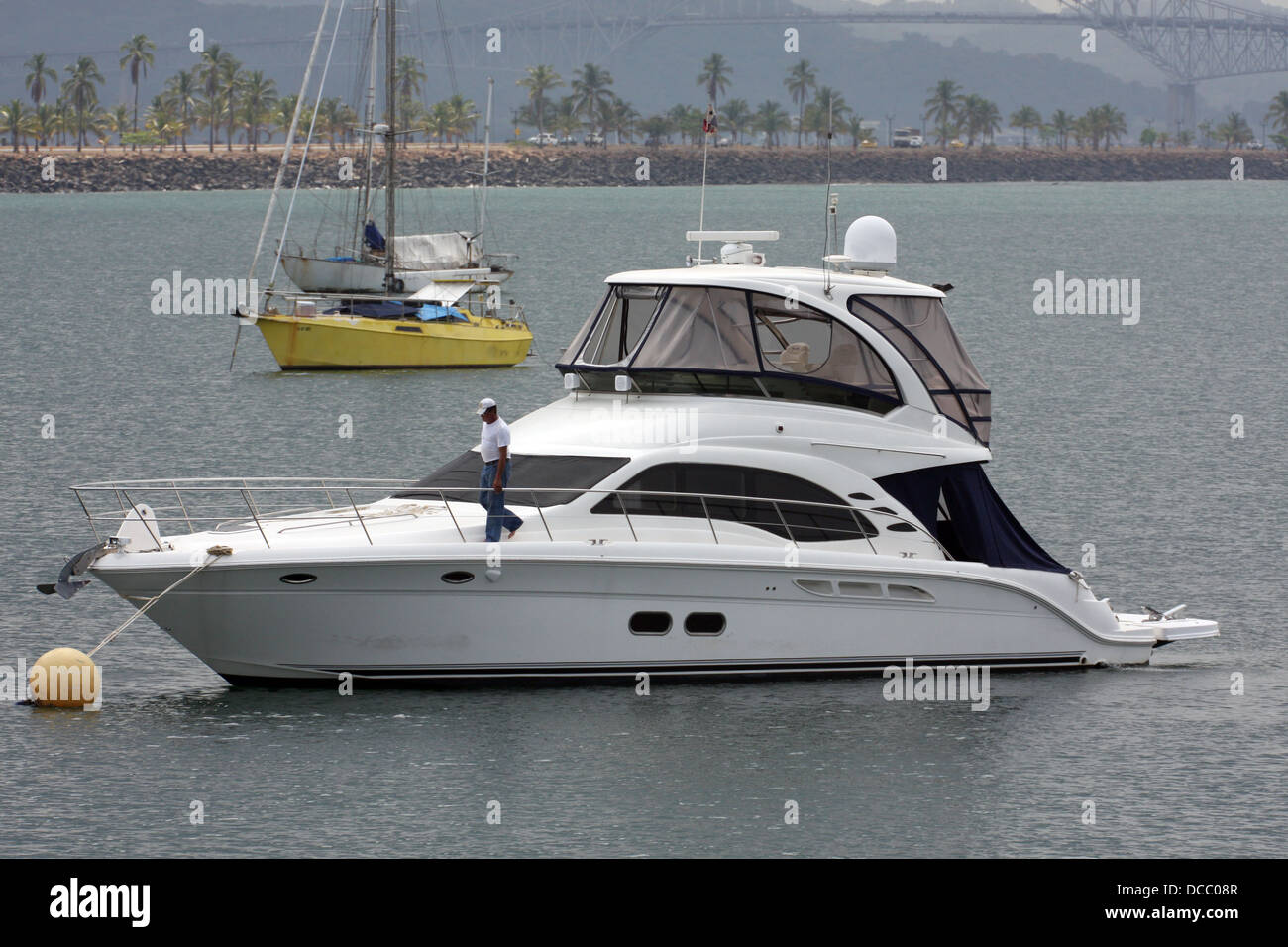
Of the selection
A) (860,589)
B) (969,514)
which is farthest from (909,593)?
(969,514)

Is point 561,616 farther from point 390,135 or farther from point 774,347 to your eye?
point 390,135

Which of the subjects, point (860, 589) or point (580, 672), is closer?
point (580, 672)

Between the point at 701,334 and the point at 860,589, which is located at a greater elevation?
the point at 701,334

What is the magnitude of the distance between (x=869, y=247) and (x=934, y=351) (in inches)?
64.8

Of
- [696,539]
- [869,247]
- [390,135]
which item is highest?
[390,135]

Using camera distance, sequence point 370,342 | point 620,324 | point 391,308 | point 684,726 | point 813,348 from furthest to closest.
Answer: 1. point 391,308
2. point 370,342
3. point 620,324
4. point 813,348
5. point 684,726

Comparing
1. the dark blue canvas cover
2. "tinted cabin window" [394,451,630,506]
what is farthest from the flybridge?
"tinted cabin window" [394,451,630,506]

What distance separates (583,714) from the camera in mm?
18906

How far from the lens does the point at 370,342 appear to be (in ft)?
176

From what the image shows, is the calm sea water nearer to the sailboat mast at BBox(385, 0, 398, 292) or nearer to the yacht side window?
the yacht side window

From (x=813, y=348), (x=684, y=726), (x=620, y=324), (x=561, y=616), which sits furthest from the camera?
(x=620, y=324)

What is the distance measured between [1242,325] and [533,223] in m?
101

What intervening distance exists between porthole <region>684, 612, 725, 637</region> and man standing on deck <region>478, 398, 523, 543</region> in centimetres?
211

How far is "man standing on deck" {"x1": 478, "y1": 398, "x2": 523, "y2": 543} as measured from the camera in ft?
61.8
